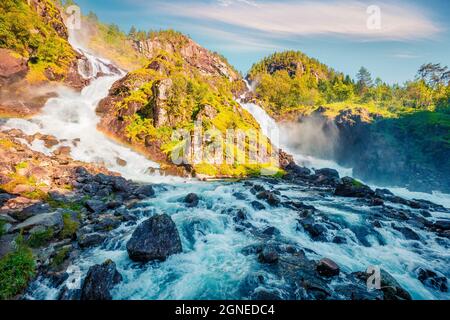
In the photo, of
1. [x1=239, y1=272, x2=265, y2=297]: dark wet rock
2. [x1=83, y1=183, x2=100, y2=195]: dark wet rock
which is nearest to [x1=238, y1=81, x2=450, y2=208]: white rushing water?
[x1=83, y1=183, x2=100, y2=195]: dark wet rock

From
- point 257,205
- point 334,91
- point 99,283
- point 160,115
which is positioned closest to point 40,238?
point 99,283

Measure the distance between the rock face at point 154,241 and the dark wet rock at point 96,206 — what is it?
7.61 m

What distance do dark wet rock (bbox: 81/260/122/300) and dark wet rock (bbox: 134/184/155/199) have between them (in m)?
14.0

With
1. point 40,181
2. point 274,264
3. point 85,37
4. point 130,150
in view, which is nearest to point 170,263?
point 274,264

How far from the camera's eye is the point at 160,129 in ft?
153

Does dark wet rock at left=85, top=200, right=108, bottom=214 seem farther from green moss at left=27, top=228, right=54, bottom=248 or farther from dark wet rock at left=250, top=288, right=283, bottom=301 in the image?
dark wet rock at left=250, top=288, right=283, bottom=301

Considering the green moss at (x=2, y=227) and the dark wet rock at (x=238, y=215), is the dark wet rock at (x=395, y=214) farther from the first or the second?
the green moss at (x=2, y=227)

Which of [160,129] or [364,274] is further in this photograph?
[160,129]

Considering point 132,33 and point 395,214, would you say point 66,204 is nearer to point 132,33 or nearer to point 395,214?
point 395,214

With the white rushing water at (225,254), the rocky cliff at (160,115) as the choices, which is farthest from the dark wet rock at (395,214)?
the rocky cliff at (160,115)

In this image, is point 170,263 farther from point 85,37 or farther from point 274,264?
point 85,37

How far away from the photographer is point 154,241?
517 inches

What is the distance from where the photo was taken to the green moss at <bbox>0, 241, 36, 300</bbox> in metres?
9.49
